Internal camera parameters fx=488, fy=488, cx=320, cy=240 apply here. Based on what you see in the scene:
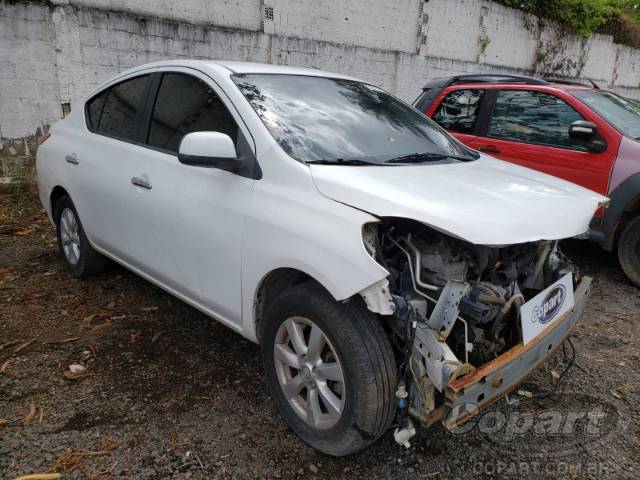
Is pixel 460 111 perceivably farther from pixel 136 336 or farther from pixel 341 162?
pixel 136 336

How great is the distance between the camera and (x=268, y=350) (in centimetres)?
240

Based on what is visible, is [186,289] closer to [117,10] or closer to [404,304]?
[404,304]

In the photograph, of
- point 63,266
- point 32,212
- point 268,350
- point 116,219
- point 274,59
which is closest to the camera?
point 268,350

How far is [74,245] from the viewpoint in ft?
13.5

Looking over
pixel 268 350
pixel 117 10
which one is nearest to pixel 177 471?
pixel 268 350

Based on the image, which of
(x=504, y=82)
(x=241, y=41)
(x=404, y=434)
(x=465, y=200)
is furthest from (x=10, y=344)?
(x=241, y=41)

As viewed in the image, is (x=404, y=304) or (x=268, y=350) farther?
(x=268, y=350)

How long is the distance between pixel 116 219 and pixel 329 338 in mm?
1980

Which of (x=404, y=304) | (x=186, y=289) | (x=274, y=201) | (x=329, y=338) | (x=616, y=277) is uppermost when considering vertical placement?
Answer: (x=274, y=201)

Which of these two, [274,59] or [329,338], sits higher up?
[274,59]

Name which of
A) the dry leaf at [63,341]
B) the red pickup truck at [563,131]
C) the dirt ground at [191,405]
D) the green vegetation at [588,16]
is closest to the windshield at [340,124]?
the dirt ground at [191,405]

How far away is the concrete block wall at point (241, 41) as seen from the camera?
621 cm

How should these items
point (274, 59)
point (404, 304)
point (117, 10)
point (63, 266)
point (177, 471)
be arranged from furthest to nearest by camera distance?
point (274, 59) < point (117, 10) < point (63, 266) < point (177, 471) < point (404, 304)

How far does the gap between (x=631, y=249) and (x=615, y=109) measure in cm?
143
